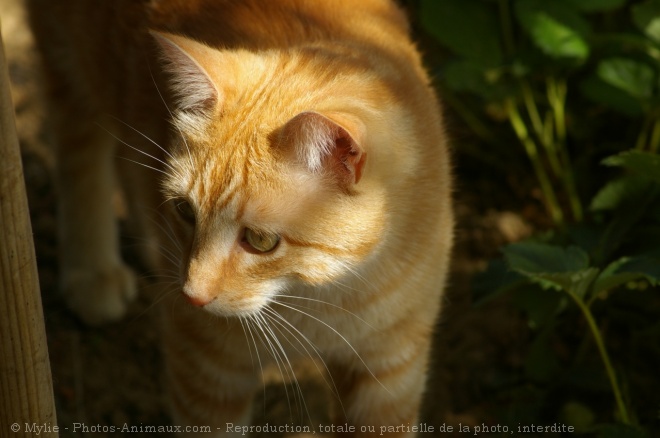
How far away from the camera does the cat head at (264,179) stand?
1.40 m

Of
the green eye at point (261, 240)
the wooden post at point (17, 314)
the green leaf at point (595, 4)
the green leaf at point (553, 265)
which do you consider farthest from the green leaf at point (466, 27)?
the wooden post at point (17, 314)


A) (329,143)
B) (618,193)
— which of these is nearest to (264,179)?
(329,143)

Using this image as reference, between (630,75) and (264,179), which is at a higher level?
(630,75)

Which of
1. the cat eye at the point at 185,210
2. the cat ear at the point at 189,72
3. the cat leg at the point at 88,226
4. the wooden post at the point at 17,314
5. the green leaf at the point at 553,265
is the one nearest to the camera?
the wooden post at the point at 17,314

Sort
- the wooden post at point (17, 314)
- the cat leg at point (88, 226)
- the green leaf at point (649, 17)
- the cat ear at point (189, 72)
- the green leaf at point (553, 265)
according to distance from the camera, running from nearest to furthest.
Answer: the wooden post at point (17, 314) < the cat ear at point (189, 72) < the green leaf at point (553, 265) < the green leaf at point (649, 17) < the cat leg at point (88, 226)

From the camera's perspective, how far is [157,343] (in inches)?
97.4

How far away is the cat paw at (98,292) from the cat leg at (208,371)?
66 centimetres

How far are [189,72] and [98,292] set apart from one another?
1.27 m

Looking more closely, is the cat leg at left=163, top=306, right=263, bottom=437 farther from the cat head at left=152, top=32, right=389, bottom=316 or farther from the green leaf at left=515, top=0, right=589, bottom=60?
the green leaf at left=515, top=0, right=589, bottom=60

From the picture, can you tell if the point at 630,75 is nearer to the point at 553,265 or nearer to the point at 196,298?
the point at 553,265

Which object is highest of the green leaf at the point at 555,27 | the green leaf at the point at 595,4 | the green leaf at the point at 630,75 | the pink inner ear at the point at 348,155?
the green leaf at the point at 595,4

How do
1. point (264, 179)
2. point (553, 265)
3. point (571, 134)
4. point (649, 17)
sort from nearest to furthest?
point (264, 179), point (553, 265), point (649, 17), point (571, 134)

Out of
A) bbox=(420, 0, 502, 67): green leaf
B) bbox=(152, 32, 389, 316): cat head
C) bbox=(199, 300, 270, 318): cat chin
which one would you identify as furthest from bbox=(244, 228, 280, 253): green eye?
bbox=(420, 0, 502, 67): green leaf

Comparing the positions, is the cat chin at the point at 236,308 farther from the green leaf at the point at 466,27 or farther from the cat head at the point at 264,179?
the green leaf at the point at 466,27
